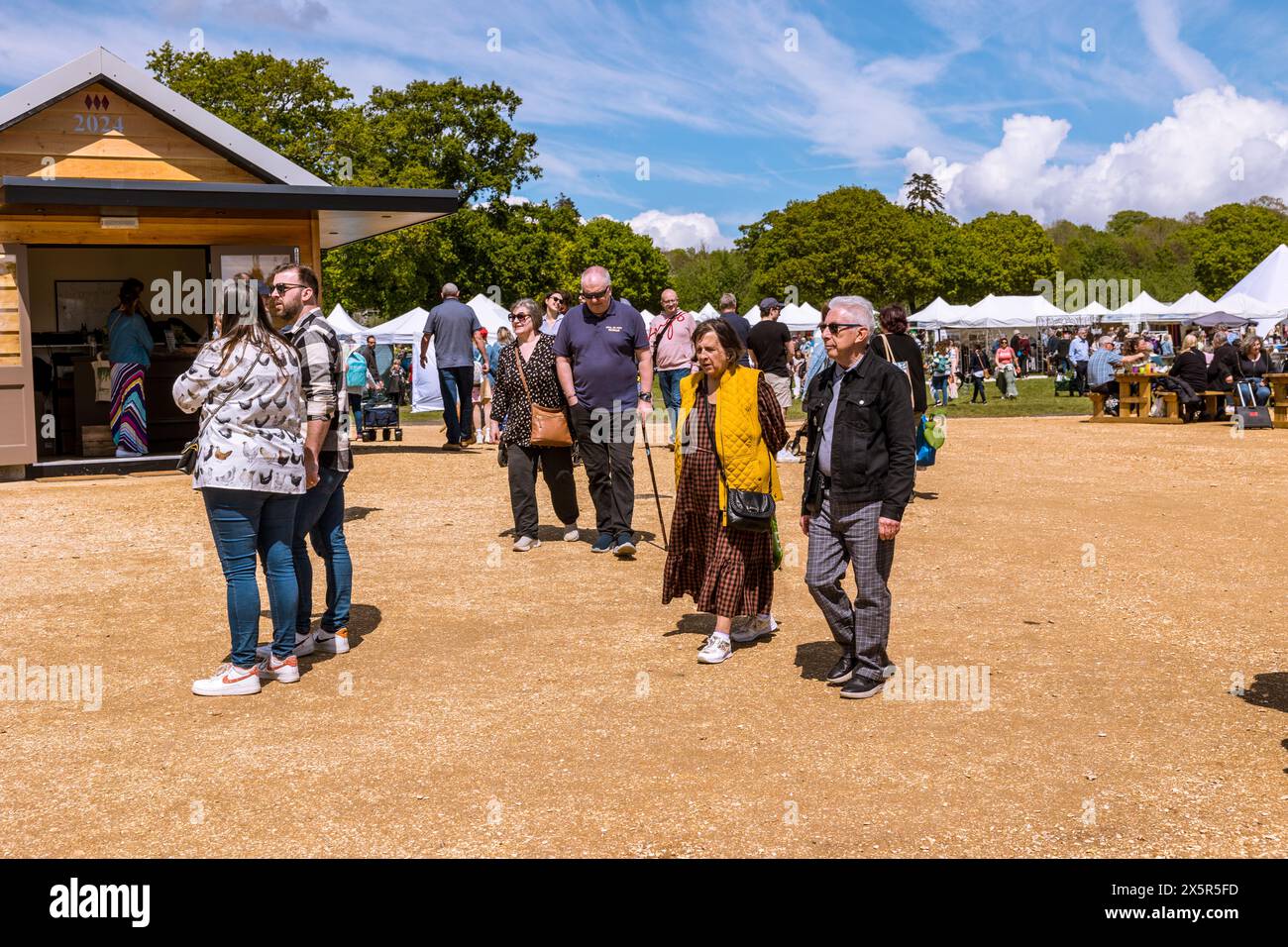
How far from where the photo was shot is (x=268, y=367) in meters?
5.44

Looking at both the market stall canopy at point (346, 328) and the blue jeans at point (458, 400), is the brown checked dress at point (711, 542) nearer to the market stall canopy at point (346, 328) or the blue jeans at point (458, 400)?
the blue jeans at point (458, 400)

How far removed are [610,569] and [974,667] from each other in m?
3.18

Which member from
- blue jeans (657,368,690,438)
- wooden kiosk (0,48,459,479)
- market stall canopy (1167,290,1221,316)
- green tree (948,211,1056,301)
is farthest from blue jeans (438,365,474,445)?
green tree (948,211,1056,301)

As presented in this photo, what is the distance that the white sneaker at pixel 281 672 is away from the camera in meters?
5.88

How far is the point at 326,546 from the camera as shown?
636 centimetres

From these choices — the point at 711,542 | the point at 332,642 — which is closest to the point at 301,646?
the point at 332,642

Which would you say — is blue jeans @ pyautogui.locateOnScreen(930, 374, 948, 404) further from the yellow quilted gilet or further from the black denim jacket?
the black denim jacket

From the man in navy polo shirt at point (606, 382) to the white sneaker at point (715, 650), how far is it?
267 centimetres

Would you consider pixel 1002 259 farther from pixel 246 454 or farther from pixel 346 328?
pixel 246 454

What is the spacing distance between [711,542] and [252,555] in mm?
2237

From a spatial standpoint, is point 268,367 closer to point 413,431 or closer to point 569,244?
point 413,431

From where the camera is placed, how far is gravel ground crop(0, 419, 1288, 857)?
159 inches

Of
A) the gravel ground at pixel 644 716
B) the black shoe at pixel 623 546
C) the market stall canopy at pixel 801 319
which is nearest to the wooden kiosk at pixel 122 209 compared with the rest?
the gravel ground at pixel 644 716
